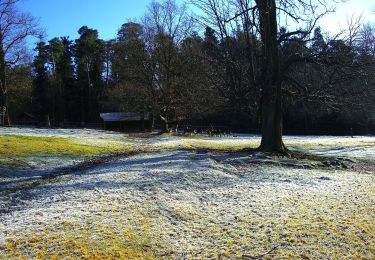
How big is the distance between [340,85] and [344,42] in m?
2.19

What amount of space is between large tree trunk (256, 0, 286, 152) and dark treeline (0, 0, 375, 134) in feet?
1.64

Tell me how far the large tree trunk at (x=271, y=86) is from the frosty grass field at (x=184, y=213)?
6.10m

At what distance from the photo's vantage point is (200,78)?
31969 millimetres

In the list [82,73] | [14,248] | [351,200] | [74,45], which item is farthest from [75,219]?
[74,45]

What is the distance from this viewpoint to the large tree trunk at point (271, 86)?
21.6 metres

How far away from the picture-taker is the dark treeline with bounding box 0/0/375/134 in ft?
72.0

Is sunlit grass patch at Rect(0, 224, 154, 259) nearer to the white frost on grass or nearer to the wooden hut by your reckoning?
the white frost on grass

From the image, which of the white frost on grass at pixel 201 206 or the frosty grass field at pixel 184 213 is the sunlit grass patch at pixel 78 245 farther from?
the white frost on grass at pixel 201 206

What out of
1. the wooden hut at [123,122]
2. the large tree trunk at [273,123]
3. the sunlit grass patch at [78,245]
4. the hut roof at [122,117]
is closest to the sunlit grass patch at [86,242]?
the sunlit grass patch at [78,245]

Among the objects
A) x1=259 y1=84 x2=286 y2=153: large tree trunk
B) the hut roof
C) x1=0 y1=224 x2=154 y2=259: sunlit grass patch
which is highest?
the hut roof

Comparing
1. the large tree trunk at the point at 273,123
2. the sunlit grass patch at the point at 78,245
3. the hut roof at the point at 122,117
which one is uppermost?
the hut roof at the point at 122,117

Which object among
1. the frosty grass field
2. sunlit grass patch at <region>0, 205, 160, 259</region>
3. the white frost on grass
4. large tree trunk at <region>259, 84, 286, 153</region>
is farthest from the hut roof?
sunlit grass patch at <region>0, 205, 160, 259</region>

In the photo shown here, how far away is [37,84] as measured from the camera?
262 ft

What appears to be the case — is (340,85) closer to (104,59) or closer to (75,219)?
(75,219)
